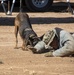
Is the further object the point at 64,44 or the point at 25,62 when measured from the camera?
the point at 64,44

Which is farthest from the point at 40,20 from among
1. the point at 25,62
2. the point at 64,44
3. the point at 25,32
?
the point at 25,62

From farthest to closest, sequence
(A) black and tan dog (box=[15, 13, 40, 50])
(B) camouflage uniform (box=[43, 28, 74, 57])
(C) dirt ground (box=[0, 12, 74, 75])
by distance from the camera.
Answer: (A) black and tan dog (box=[15, 13, 40, 50]) < (B) camouflage uniform (box=[43, 28, 74, 57]) < (C) dirt ground (box=[0, 12, 74, 75])

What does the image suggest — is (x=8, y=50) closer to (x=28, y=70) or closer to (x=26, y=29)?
(x=26, y=29)

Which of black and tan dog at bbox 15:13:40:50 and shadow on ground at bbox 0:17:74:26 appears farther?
shadow on ground at bbox 0:17:74:26

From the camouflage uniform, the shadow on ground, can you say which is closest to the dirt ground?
the camouflage uniform

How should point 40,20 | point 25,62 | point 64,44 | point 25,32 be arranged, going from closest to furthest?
point 25,62 → point 64,44 → point 25,32 → point 40,20

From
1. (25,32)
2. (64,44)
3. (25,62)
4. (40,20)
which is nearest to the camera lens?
(25,62)

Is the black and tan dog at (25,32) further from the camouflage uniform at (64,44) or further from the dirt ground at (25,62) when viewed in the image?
the camouflage uniform at (64,44)

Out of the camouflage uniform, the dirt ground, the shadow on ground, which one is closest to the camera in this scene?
the dirt ground

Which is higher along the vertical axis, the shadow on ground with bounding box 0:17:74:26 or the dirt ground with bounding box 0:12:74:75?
the dirt ground with bounding box 0:12:74:75

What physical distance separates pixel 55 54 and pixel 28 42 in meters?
0.98

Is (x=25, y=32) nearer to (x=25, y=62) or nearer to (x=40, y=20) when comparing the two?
(x=25, y=62)

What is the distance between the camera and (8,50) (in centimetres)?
1139

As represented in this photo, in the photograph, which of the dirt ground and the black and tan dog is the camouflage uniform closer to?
the dirt ground
